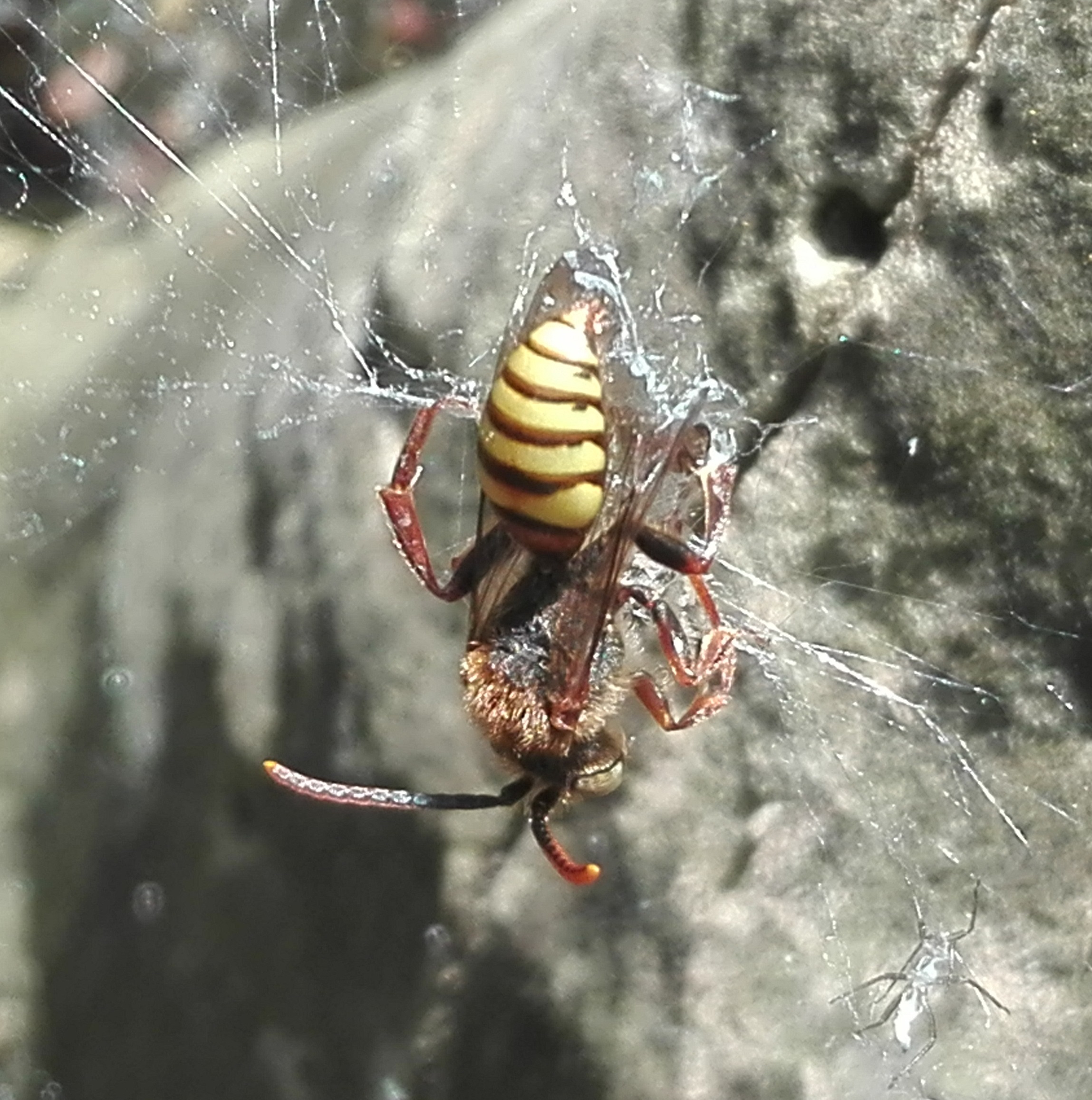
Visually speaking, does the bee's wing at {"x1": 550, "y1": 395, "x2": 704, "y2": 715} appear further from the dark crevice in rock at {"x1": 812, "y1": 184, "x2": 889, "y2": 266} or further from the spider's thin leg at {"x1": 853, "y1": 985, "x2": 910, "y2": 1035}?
the spider's thin leg at {"x1": 853, "y1": 985, "x2": 910, "y2": 1035}

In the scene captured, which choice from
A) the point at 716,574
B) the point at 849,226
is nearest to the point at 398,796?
the point at 716,574

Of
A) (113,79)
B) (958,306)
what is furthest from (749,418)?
(113,79)

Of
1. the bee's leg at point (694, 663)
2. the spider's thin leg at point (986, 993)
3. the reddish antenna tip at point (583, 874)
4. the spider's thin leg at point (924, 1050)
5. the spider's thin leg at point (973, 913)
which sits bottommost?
the spider's thin leg at point (924, 1050)

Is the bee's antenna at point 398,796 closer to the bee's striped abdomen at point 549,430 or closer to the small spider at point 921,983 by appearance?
the bee's striped abdomen at point 549,430

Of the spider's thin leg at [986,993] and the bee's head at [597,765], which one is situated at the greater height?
the bee's head at [597,765]

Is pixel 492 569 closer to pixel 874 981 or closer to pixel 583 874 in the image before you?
pixel 583 874

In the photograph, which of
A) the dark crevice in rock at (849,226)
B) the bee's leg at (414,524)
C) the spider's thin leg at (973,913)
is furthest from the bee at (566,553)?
the spider's thin leg at (973,913)
